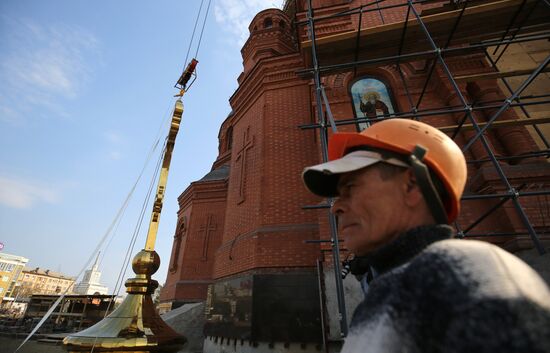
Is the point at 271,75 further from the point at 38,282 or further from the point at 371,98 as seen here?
the point at 38,282

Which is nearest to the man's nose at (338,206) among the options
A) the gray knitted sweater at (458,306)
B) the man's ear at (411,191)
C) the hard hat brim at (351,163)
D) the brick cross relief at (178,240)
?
the hard hat brim at (351,163)

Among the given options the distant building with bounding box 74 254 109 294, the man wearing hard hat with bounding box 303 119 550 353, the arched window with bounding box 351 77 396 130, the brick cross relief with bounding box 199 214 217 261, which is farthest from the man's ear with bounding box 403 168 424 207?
the distant building with bounding box 74 254 109 294

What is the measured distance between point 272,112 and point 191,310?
7.85 metres

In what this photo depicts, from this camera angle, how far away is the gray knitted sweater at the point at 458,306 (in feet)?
1.47

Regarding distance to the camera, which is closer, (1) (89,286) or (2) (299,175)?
(2) (299,175)

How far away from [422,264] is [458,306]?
106 mm

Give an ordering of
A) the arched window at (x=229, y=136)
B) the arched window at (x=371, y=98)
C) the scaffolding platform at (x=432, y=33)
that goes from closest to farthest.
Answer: the scaffolding platform at (x=432, y=33) < the arched window at (x=371, y=98) < the arched window at (x=229, y=136)

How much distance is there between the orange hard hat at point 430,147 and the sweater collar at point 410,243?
203 mm

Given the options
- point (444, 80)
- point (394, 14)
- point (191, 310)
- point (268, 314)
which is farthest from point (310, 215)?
point (394, 14)

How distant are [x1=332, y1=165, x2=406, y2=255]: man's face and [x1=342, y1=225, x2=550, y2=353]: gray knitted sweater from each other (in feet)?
0.89

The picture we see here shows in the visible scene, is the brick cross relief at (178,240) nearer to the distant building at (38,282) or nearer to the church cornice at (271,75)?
the church cornice at (271,75)

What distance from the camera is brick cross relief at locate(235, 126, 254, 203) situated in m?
8.70

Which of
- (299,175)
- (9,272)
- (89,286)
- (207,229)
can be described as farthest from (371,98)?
(9,272)

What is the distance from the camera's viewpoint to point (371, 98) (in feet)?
25.3
